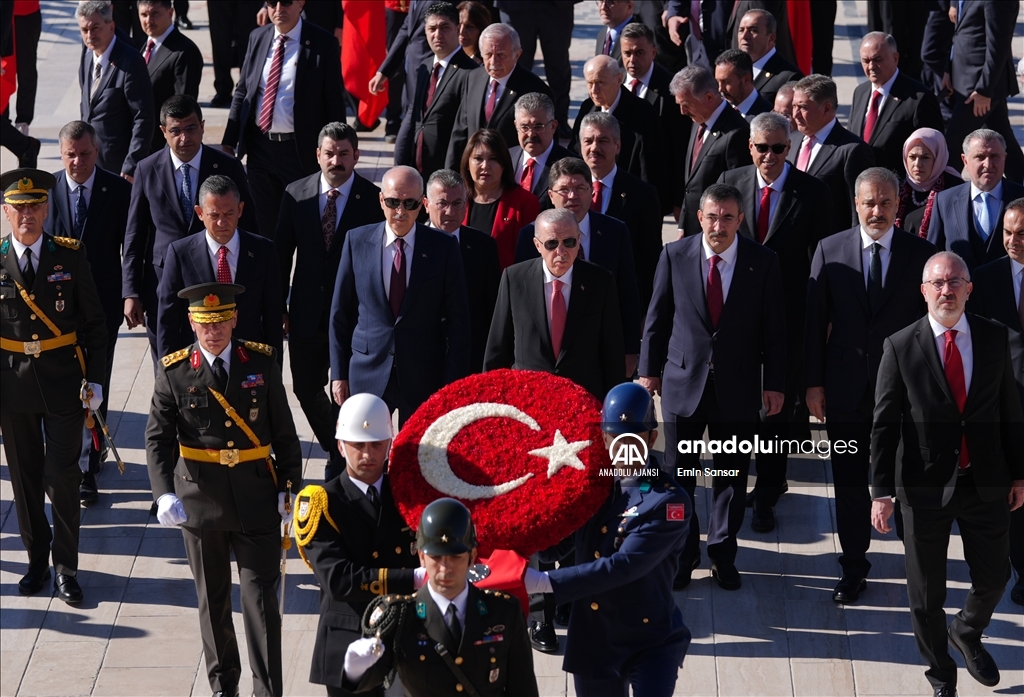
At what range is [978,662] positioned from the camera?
716 centimetres

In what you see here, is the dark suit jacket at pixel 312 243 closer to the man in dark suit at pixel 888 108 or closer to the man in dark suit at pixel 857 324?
the man in dark suit at pixel 857 324

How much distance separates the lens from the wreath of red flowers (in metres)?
5.42

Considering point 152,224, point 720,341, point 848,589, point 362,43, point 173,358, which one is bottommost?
point 848,589

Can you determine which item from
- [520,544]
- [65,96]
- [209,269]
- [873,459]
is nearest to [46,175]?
[209,269]

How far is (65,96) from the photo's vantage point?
54.7ft

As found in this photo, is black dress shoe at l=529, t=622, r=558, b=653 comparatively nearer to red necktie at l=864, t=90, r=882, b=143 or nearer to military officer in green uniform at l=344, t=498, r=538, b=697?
military officer in green uniform at l=344, t=498, r=538, b=697

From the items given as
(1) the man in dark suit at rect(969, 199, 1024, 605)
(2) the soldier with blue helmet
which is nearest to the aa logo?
(2) the soldier with blue helmet

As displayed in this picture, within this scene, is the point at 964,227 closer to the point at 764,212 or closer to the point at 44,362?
the point at 764,212

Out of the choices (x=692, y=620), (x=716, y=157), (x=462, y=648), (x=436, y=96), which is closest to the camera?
(x=462, y=648)

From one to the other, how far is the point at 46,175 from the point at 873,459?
176 inches

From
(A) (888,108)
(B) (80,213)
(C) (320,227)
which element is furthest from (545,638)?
(A) (888,108)

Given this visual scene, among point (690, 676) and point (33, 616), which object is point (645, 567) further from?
point (33, 616)

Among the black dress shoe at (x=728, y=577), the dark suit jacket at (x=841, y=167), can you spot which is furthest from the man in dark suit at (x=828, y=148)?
the black dress shoe at (x=728, y=577)

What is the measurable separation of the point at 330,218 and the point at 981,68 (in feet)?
19.9
